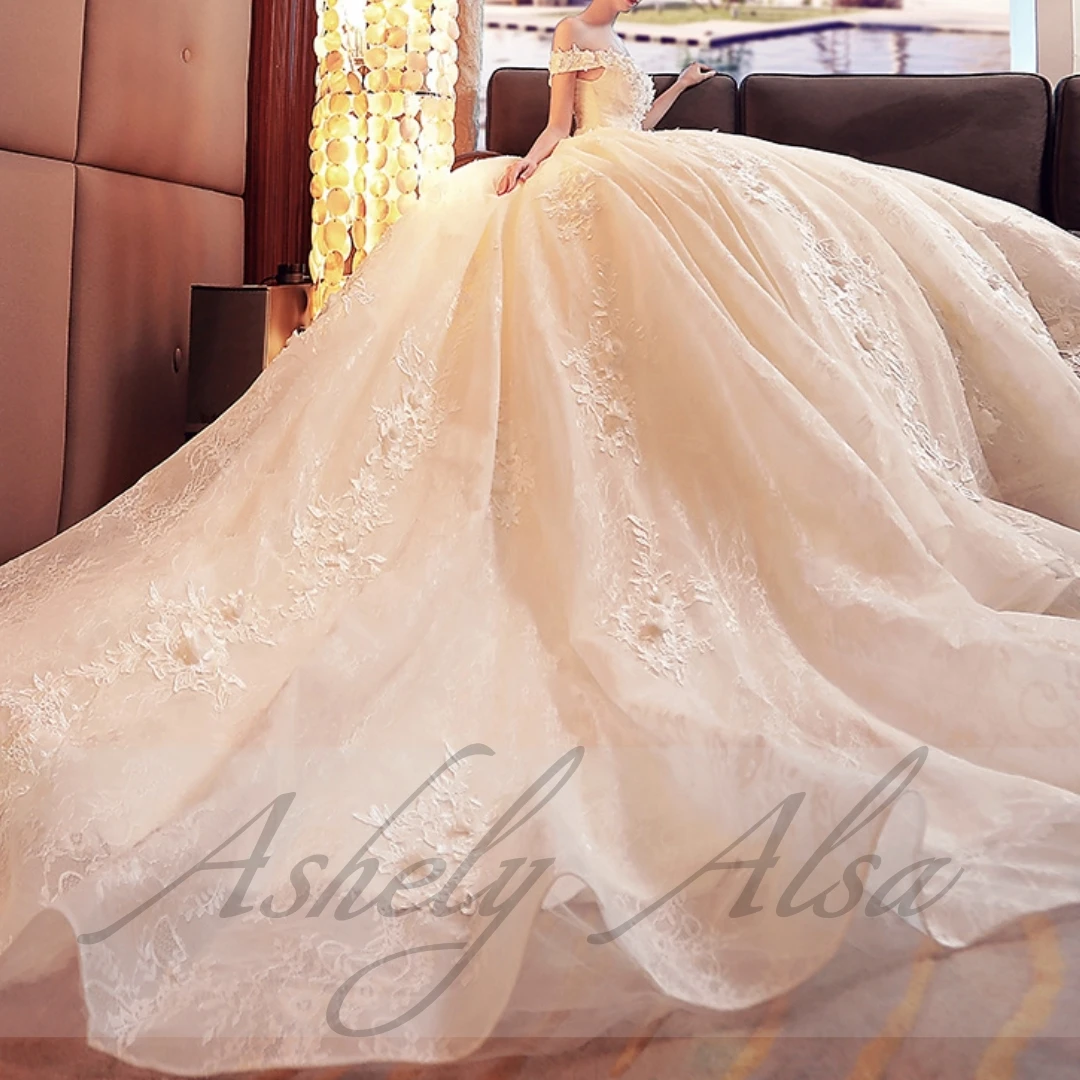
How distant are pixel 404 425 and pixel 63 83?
3.84 ft

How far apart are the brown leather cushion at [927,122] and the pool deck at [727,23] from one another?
599mm

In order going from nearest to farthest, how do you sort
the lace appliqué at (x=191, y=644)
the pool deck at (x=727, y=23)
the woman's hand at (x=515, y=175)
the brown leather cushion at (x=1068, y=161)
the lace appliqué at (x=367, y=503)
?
the lace appliqué at (x=191, y=644), the lace appliqué at (x=367, y=503), the woman's hand at (x=515, y=175), the brown leather cushion at (x=1068, y=161), the pool deck at (x=727, y=23)

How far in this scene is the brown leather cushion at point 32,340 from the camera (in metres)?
1.85

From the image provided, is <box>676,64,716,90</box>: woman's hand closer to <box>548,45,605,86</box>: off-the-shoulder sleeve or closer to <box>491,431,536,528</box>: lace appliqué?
<box>548,45,605,86</box>: off-the-shoulder sleeve

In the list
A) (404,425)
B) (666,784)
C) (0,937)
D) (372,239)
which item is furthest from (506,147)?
(0,937)

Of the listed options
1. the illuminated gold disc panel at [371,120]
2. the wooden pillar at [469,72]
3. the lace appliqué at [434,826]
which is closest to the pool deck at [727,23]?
the wooden pillar at [469,72]

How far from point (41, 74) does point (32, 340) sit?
18.7 inches

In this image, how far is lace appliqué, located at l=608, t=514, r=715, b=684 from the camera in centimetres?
105

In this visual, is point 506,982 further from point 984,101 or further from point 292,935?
point 984,101

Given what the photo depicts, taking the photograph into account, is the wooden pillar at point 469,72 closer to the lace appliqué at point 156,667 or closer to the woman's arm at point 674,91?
the woman's arm at point 674,91

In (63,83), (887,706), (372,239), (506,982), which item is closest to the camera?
(506,982)

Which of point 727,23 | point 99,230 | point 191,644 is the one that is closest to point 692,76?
point 727,23

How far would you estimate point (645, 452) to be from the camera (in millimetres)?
1306

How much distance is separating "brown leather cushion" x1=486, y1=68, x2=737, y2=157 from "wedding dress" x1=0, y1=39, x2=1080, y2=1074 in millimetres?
1070
